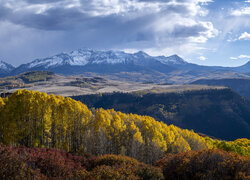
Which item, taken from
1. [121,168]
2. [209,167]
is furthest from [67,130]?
[209,167]

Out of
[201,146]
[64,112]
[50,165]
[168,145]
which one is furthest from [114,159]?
[201,146]

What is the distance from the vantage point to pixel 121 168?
29484 mm

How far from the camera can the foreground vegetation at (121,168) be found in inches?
1059

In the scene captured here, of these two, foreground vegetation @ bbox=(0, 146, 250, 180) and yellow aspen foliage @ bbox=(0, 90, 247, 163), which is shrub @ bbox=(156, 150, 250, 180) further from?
yellow aspen foliage @ bbox=(0, 90, 247, 163)

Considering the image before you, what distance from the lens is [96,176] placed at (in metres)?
26.9

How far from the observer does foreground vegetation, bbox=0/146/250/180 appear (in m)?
26.9

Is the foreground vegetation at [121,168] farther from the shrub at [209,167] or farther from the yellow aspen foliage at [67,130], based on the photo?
the yellow aspen foliage at [67,130]

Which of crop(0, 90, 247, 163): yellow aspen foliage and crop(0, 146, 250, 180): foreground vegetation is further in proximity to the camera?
crop(0, 90, 247, 163): yellow aspen foliage

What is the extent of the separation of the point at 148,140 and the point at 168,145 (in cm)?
1110

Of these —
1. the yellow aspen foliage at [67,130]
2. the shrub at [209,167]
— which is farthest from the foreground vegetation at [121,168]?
the yellow aspen foliage at [67,130]

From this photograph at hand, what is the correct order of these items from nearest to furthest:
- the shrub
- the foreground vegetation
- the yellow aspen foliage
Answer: the foreground vegetation → the shrub → the yellow aspen foliage

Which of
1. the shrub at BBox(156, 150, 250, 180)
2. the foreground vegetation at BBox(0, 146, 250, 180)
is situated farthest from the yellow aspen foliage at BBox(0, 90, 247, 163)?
the shrub at BBox(156, 150, 250, 180)

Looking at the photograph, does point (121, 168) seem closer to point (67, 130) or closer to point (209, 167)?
point (209, 167)

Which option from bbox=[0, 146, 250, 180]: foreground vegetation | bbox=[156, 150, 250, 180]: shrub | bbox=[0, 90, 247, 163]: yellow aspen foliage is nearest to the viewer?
bbox=[0, 146, 250, 180]: foreground vegetation
